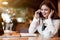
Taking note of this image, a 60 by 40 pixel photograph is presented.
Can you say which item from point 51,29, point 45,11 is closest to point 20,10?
point 45,11

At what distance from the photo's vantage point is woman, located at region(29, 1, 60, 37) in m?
1.31

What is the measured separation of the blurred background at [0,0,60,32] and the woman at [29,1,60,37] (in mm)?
388

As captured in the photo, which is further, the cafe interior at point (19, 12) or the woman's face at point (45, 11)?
the cafe interior at point (19, 12)

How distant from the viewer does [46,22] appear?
1.37m

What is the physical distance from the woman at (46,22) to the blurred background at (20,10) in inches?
15.3

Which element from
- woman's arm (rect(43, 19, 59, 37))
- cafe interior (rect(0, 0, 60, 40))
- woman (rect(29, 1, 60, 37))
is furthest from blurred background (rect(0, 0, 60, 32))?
woman's arm (rect(43, 19, 59, 37))

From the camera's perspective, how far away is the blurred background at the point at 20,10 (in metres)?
1.85

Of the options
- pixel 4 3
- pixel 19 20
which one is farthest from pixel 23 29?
pixel 4 3

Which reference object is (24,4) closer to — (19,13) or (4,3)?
(19,13)

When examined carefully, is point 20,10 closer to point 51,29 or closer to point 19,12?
point 19,12

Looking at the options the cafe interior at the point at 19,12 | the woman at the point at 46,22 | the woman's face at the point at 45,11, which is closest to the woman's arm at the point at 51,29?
the woman at the point at 46,22

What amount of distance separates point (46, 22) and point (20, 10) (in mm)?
625

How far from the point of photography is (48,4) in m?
1.43

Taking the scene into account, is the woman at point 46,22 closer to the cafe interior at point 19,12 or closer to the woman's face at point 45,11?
the woman's face at point 45,11
